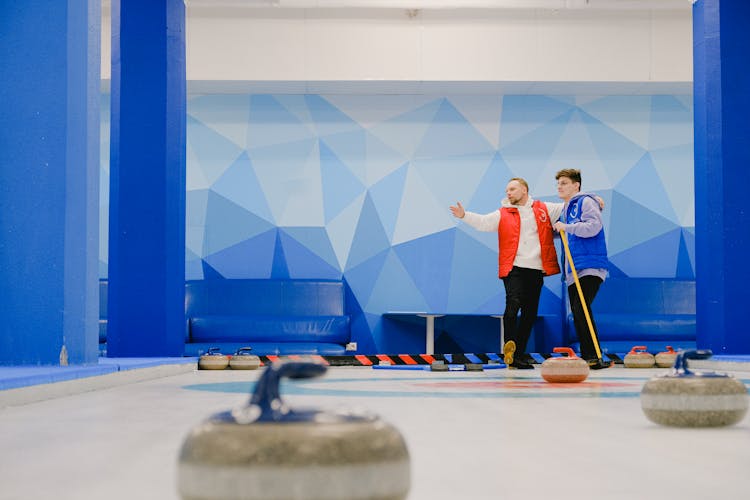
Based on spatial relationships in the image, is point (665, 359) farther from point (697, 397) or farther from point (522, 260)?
point (697, 397)

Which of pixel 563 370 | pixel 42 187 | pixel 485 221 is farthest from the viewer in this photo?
pixel 485 221

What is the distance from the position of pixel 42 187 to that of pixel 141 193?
8.80ft

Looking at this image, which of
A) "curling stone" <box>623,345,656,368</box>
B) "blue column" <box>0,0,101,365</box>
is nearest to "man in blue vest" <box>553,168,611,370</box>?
"curling stone" <box>623,345,656,368</box>

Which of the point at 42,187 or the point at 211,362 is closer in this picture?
the point at 42,187

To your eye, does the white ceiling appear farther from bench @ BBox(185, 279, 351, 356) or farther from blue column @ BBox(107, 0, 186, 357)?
bench @ BBox(185, 279, 351, 356)

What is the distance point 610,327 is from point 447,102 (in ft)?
10.3

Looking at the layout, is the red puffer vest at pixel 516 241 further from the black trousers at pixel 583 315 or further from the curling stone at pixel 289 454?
the curling stone at pixel 289 454

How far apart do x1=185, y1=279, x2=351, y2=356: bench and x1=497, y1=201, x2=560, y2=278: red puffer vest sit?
2461 millimetres

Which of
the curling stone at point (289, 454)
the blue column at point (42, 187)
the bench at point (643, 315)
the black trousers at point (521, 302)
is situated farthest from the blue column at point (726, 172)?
the curling stone at point (289, 454)

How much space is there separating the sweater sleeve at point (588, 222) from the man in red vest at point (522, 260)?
35 centimetres

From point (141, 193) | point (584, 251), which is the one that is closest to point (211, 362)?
point (141, 193)

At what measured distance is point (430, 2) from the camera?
33.1ft

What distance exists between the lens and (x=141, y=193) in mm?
7363

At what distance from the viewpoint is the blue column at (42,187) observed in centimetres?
465
